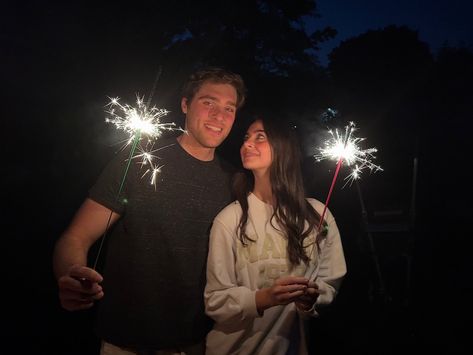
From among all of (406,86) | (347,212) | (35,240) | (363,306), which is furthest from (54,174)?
(406,86)

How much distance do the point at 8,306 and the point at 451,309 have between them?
9555 millimetres

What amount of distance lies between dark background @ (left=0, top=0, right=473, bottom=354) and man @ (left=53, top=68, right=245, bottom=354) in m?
1.39

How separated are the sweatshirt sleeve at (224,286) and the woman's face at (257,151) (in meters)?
0.76

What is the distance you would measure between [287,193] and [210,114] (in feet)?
3.62

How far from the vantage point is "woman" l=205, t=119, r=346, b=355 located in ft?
7.70

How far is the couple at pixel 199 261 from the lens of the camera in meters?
2.43

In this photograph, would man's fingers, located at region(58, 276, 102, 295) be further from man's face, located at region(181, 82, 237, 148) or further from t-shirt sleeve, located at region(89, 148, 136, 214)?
man's face, located at region(181, 82, 237, 148)

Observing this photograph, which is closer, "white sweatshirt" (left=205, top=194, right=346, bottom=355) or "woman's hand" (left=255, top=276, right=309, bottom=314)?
"woman's hand" (left=255, top=276, right=309, bottom=314)

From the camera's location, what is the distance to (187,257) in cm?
263

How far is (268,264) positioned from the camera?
2609mm

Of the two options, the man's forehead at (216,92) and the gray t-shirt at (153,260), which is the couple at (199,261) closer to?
the gray t-shirt at (153,260)

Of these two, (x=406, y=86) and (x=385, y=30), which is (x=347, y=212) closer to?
(x=406, y=86)

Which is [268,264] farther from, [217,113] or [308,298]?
[217,113]

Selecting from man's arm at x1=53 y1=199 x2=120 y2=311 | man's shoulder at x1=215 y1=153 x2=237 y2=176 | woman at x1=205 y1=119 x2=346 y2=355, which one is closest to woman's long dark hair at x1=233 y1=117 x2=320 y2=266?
woman at x1=205 y1=119 x2=346 y2=355
